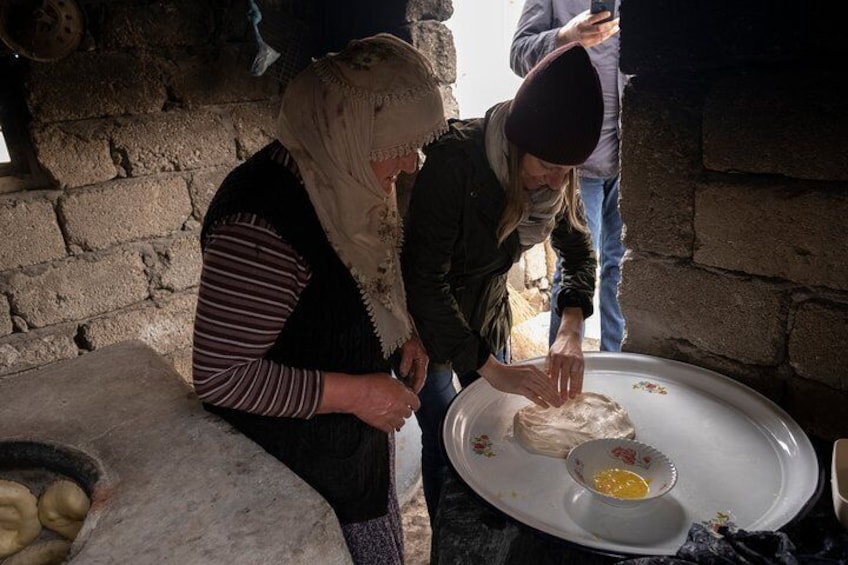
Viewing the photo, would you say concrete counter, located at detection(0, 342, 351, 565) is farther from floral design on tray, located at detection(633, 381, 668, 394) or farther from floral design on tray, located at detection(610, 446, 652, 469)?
floral design on tray, located at detection(633, 381, 668, 394)

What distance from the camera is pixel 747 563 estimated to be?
916mm

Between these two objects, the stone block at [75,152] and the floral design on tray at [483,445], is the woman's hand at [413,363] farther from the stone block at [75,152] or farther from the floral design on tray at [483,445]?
the stone block at [75,152]

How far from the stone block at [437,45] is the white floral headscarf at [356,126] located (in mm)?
1975

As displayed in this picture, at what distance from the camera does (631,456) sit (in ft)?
4.20

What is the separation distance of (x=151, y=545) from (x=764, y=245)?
1.51 m

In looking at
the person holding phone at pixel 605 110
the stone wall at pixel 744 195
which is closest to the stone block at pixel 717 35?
the stone wall at pixel 744 195

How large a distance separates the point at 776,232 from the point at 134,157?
2.97 m

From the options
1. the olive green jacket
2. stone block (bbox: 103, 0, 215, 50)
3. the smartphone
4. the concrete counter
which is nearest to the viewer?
the concrete counter

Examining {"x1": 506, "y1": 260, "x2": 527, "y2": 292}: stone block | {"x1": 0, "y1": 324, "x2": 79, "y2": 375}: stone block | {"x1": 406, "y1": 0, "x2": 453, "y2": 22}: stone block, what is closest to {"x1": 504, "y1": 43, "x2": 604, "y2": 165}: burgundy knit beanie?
{"x1": 406, "y1": 0, "x2": 453, "y2": 22}: stone block

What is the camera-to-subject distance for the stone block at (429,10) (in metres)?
3.25

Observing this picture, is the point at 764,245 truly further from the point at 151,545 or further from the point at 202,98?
the point at 202,98

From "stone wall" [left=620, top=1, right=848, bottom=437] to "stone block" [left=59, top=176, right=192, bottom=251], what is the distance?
2546 millimetres

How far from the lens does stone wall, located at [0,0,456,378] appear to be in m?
2.81

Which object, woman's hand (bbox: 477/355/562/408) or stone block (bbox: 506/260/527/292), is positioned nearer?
woman's hand (bbox: 477/355/562/408)
